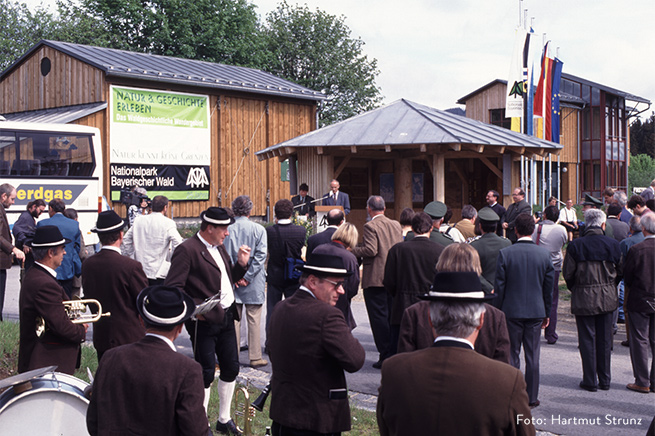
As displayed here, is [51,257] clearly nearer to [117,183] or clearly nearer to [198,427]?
[198,427]

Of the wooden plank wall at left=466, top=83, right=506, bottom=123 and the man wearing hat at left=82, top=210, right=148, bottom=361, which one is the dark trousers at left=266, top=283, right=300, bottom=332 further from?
the wooden plank wall at left=466, top=83, right=506, bottom=123

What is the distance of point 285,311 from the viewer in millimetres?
4133

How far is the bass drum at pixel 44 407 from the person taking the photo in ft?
13.6

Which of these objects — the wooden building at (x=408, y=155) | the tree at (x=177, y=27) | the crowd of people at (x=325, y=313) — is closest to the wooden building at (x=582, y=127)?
the tree at (x=177, y=27)

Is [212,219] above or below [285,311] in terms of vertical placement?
above

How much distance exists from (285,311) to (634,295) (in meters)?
4.78

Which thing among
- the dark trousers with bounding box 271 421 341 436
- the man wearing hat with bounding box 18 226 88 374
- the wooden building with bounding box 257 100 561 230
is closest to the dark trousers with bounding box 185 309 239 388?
the man wearing hat with bounding box 18 226 88 374

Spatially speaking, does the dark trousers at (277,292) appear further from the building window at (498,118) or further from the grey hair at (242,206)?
the building window at (498,118)

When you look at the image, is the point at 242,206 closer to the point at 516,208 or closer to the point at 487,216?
the point at 487,216

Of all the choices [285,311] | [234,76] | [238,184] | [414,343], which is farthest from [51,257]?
[234,76]

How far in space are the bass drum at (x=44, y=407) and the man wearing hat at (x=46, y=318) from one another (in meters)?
0.63

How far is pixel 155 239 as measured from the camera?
8391 millimetres

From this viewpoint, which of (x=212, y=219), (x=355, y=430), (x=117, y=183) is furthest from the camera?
(x=117, y=183)

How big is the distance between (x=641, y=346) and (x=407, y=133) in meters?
10.6
